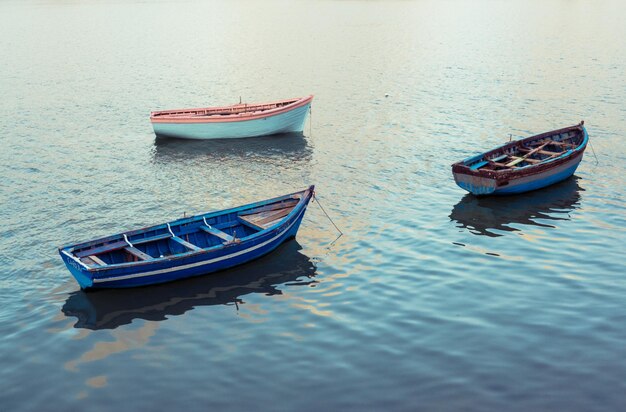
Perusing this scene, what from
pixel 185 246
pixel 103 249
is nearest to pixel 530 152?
pixel 185 246

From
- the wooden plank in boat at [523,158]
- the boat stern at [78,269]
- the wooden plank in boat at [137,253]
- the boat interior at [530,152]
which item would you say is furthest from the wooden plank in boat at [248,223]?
the wooden plank in boat at [523,158]

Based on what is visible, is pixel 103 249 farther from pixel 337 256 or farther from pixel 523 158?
pixel 523 158

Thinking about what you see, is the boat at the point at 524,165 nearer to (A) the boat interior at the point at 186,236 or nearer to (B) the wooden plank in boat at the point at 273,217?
(B) the wooden plank in boat at the point at 273,217

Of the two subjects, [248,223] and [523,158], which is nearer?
[248,223]

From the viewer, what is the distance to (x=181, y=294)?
20500 millimetres

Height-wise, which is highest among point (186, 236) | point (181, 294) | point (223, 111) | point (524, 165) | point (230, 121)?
point (223, 111)

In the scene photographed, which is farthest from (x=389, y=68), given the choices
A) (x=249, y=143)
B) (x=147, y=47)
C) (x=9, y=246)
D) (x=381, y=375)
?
(x=381, y=375)

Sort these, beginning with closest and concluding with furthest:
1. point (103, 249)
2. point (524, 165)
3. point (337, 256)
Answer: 1. point (103, 249)
2. point (337, 256)
3. point (524, 165)

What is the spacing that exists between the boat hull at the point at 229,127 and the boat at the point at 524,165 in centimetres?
1370

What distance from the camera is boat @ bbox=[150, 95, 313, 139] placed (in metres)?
38.0

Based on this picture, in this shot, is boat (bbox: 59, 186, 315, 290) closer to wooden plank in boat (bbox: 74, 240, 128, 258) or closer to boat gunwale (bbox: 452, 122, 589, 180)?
wooden plank in boat (bbox: 74, 240, 128, 258)

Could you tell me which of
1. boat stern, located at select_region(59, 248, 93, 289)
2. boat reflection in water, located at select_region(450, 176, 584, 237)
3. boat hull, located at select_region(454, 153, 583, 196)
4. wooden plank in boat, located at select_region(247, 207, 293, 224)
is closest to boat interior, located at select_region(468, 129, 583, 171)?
boat hull, located at select_region(454, 153, 583, 196)

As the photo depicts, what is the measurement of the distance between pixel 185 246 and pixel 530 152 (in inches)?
642

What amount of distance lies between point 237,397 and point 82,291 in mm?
7466
